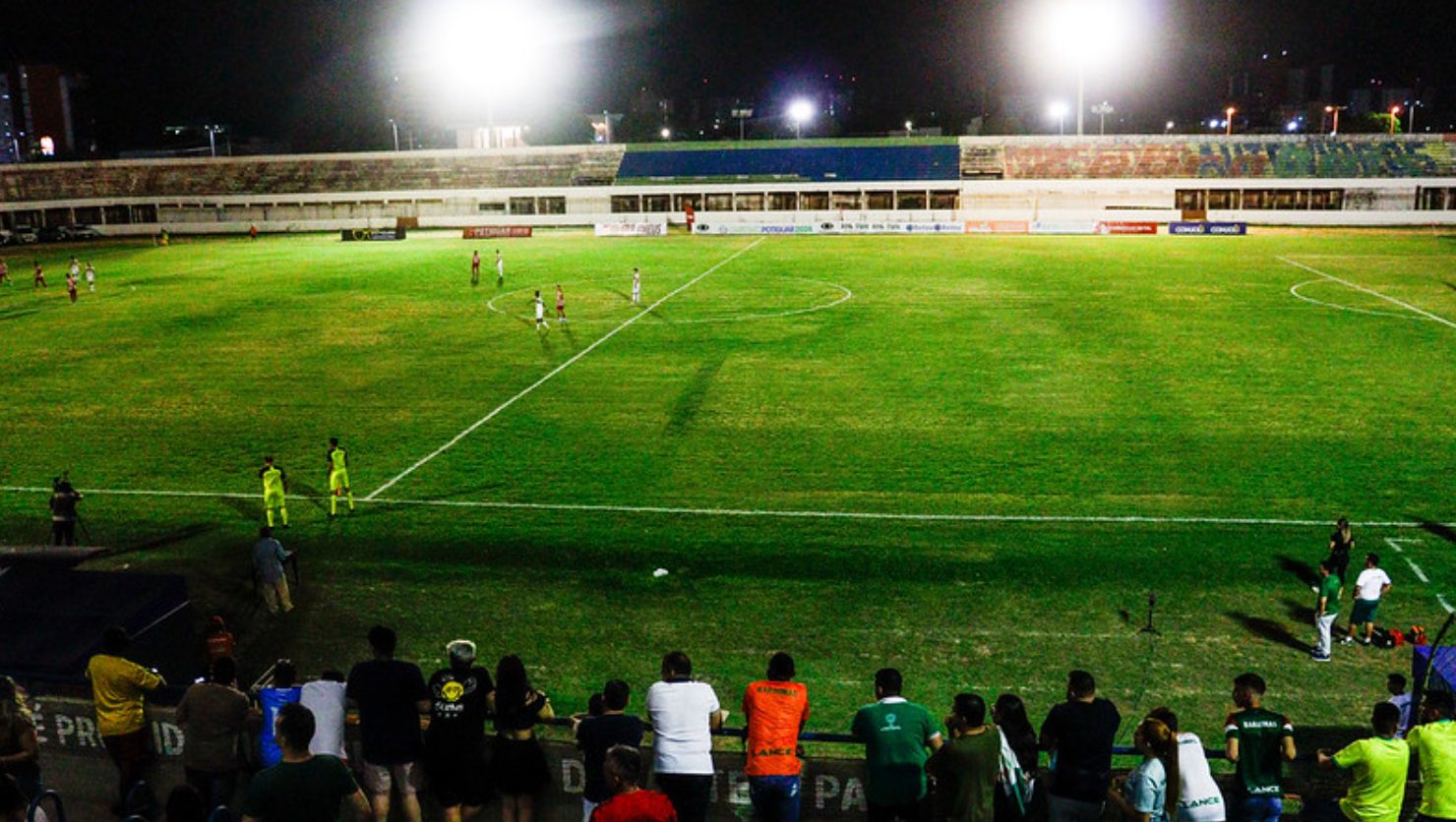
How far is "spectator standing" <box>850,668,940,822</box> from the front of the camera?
7.86 m

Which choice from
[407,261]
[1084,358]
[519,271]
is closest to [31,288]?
[407,261]

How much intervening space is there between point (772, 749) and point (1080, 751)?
87.1 inches

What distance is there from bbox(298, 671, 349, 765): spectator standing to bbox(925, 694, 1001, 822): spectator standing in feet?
14.7

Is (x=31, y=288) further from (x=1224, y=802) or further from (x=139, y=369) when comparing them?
(x=1224, y=802)

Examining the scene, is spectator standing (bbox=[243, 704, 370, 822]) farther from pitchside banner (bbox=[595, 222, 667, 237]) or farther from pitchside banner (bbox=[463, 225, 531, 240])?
pitchside banner (bbox=[463, 225, 531, 240])

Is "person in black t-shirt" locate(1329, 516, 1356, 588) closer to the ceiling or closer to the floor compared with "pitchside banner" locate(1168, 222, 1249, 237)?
closer to the floor

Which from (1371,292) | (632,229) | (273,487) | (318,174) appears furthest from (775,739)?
(318,174)

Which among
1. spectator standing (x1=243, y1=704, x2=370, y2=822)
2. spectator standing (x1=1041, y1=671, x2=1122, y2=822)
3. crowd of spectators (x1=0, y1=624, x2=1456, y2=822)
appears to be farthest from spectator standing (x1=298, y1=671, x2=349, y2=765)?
spectator standing (x1=1041, y1=671, x2=1122, y2=822)

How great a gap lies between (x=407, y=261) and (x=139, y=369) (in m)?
29.1

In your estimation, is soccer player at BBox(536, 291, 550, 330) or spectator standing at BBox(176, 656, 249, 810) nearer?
spectator standing at BBox(176, 656, 249, 810)

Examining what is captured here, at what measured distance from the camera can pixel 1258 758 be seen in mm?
8023

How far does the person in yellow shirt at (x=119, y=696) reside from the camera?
8922 mm

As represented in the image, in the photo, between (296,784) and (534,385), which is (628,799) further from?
(534,385)

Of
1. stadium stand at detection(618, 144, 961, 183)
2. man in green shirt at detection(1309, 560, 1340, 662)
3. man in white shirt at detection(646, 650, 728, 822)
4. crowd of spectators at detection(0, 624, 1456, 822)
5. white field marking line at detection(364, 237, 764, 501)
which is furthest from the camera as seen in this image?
stadium stand at detection(618, 144, 961, 183)
